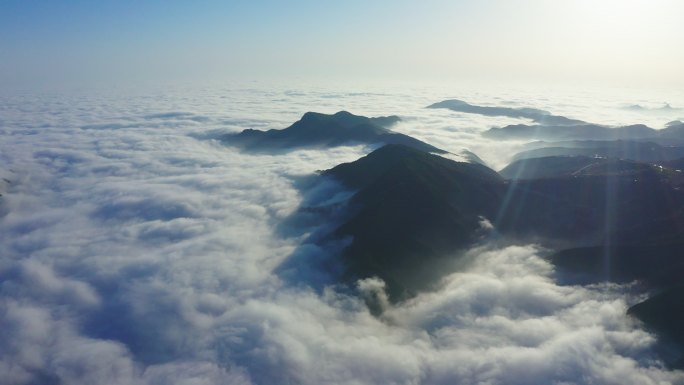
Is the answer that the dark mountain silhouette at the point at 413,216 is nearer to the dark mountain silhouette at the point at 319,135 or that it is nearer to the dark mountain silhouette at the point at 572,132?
the dark mountain silhouette at the point at 319,135

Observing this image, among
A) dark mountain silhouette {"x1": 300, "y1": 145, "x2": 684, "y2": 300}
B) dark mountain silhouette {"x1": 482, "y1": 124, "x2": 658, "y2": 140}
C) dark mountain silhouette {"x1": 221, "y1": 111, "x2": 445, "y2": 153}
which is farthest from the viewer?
dark mountain silhouette {"x1": 482, "y1": 124, "x2": 658, "y2": 140}

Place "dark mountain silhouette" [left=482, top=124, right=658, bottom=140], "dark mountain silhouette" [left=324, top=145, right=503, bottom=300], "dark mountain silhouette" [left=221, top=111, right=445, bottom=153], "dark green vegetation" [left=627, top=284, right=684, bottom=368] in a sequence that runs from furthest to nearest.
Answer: "dark mountain silhouette" [left=482, top=124, right=658, bottom=140] < "dark mountain silhouette" [left=221, top=111, right=445, bottom=153] < "dark mountain silhouette" [left=324, top=145, right=503, bottom=300] < "dark green vegetation" [left=627, top=284, right=684, bottom=368]

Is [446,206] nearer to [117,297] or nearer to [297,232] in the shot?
[297,232]

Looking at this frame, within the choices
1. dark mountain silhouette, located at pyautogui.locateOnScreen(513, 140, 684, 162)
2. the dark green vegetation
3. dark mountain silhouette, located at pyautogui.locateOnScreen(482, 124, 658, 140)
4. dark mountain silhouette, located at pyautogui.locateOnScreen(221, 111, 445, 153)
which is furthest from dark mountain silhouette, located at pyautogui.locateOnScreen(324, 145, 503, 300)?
dark mountain silhouette, located at pyautogui.locateOnScreen(482, 124, 658, 140)

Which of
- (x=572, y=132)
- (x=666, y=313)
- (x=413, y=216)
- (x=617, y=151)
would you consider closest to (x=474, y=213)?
(x=413, y=216)

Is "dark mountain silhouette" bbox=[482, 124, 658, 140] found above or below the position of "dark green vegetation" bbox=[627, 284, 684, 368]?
above

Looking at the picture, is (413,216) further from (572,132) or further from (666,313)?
(572,132)

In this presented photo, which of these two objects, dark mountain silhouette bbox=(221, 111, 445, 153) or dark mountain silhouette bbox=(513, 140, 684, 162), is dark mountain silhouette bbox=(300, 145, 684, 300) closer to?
dark mountain silhouette bbox=(513, 140, 684, 162)

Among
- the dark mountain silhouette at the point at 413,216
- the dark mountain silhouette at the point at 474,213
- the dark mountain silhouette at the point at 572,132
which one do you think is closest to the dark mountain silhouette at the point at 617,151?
the dark mountain silhouette at the point at 572,132
